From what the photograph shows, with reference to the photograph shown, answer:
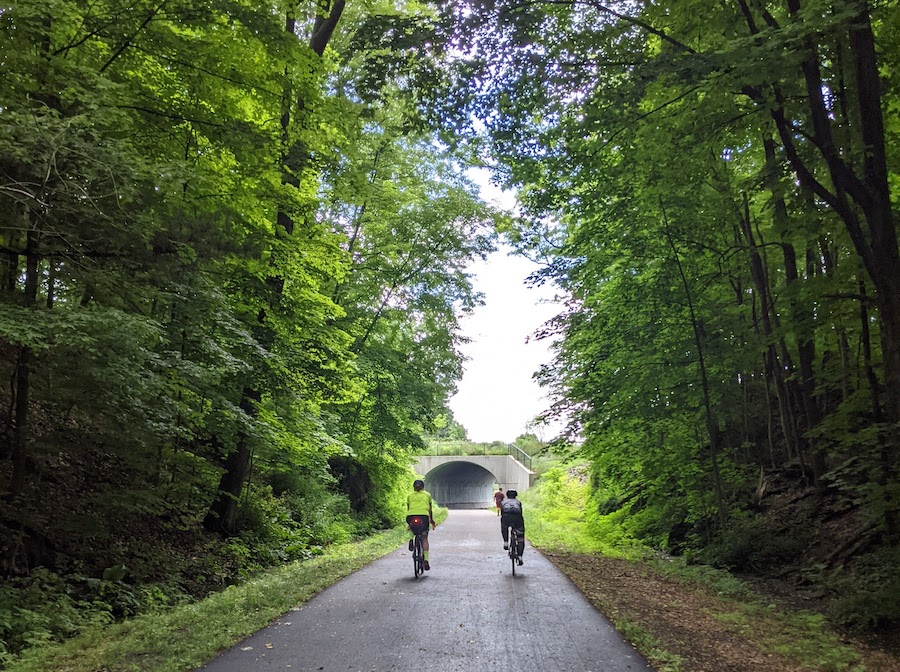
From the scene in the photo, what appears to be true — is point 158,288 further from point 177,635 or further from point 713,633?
point 713,633

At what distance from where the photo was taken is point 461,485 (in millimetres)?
61438

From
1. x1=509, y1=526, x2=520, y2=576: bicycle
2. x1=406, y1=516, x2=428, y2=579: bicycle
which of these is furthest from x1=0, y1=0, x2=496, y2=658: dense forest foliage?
x1=509, y1=526, x2=520, y2=576: bicycle

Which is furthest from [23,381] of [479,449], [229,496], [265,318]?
[479,449]

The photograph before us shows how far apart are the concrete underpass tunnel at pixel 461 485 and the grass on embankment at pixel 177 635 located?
4217 centimetres

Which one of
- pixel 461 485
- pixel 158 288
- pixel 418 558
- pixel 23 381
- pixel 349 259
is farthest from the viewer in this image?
pixel 461 485

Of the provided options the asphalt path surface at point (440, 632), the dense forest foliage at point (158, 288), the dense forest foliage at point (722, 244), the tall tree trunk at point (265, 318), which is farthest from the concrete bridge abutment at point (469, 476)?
the asphalt path surface at point (440, 632)

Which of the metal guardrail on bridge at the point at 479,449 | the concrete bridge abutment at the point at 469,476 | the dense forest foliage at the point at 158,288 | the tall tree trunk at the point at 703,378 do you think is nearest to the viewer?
the dense forest foliage at the point at 158,288

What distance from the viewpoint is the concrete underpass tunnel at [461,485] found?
5242 centimetres

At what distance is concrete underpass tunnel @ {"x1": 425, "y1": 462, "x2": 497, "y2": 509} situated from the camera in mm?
52416

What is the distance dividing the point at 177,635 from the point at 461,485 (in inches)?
2262

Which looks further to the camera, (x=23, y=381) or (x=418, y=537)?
(x=418, y=537)

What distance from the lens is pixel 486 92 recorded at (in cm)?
829

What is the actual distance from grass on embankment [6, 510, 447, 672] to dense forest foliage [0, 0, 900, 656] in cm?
59

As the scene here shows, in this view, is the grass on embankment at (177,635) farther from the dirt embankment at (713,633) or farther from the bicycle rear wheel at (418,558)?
the dirt embankment at (713,633)
